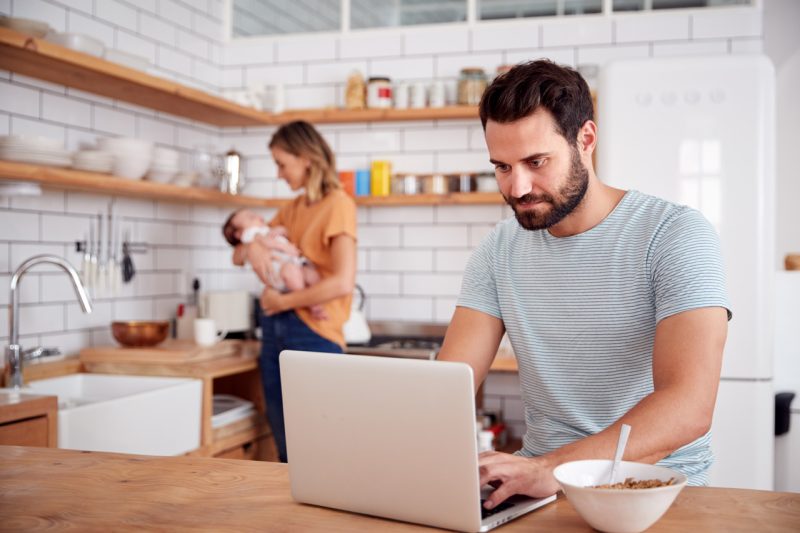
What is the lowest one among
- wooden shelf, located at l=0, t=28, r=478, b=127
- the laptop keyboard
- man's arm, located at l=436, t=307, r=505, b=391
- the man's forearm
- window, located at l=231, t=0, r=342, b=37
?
the laptop keyboard

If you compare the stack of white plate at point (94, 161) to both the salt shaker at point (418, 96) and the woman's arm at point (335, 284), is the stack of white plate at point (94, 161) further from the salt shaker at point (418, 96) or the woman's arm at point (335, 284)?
the salt shaker at point (418, 96)

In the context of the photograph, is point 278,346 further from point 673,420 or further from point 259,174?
point 673,420

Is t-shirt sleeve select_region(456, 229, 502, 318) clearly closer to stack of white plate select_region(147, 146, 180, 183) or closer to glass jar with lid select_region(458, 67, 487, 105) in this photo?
stack of white plate select_region(147, 146, 180, 183)

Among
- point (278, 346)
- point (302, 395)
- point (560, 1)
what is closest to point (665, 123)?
point (560, 1)

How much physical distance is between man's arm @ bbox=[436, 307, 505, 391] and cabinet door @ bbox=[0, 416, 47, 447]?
49.2 inches

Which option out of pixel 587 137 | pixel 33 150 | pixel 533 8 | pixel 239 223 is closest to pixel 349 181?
pixel 239 223

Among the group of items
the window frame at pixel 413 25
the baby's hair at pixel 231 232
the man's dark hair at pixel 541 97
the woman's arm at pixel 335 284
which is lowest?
the woman's arm at pixel 335 284

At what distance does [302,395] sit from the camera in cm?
119

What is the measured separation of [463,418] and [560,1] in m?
3.10

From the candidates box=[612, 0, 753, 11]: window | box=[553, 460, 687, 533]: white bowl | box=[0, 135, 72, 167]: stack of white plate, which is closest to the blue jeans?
box=[0, 135, 72, 167]: stack of white plate

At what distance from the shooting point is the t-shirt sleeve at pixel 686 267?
139 cm

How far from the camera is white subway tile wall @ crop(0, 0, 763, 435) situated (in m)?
3.29

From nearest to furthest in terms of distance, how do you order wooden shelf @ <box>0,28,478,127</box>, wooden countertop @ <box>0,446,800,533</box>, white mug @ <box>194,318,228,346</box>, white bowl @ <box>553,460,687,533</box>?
white bowl @ <box>553,460,687,533</box>, wooden countertop @ <box>0,446,800,533</box>, wooden shelf @ <box>0,28,478,127</box>, white mug @ <box>194,318,228,346</box>

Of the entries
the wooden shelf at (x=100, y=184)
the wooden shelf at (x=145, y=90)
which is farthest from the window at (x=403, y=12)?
the wooden shelf at (x=100, y=184)
